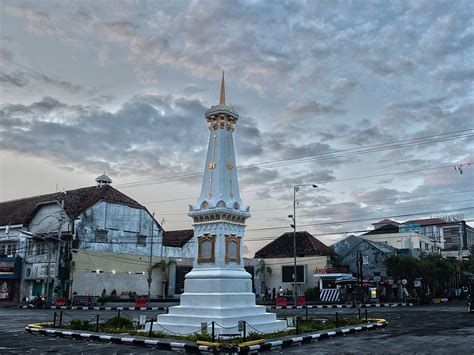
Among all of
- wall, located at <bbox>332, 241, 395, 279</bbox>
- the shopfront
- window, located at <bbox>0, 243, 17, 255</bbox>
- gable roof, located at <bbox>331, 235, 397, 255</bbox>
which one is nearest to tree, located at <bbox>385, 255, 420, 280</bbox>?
wall, located at <bbox>332, 241, 395, 279</bbox>

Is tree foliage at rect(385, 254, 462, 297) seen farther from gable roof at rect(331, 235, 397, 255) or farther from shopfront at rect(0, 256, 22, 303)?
shopfront at rect(0, 256, 22, 303)

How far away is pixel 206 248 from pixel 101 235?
35.0 m

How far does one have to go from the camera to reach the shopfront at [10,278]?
166 feet

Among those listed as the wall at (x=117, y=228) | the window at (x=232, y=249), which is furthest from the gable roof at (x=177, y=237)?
the window at (x=232, y=249)

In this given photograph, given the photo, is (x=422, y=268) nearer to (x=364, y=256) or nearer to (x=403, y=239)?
(x=364, y=256)

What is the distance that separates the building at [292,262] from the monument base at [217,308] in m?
37.7

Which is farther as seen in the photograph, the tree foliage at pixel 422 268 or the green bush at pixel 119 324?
the tree foliage at pixel 422 268

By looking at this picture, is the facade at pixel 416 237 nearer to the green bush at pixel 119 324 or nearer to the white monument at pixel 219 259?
the white monument at pixel 219 259

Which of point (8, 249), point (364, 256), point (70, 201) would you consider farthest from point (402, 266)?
point (8, 249)

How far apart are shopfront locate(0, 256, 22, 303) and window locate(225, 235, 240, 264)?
39.5 metres

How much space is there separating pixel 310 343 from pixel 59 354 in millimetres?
8575

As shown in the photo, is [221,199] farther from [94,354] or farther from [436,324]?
[436,324]

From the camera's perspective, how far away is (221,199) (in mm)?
19641

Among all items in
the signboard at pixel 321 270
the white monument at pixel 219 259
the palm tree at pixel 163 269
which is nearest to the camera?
the white monument at pixel 219 259
